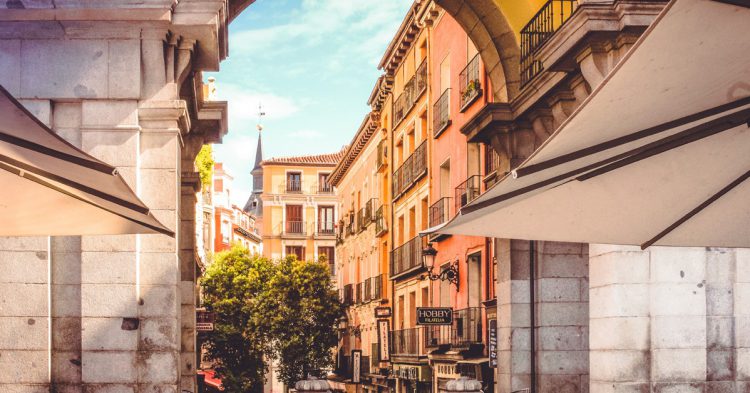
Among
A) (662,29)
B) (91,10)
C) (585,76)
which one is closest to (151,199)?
(91,10)

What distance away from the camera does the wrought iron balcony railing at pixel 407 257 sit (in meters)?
35.8

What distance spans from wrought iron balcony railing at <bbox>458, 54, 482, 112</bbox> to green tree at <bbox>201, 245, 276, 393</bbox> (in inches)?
999

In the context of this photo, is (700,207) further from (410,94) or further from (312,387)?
(410,94)

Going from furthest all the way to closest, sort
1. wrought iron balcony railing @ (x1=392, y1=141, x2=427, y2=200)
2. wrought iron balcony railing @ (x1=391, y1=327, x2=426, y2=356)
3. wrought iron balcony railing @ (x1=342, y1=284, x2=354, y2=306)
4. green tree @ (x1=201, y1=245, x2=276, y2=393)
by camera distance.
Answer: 1. wrought iron balcony railing @ (x1=342, y1=284, x2=354, y2=306)
2. green tree @ (x1=201, y1=245, x2=276, y2=393)
3. wrought iron balcony railing @ (x1=391, y1=327, x2=426, y2=356)
4. wrought iron balcony railing @ (x1=392, y1=141, x2=427, y2=200)

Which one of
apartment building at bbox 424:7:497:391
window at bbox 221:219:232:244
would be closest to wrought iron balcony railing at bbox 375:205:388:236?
apartment building at bbox 424:7:497:391

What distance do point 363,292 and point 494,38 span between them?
36586mm

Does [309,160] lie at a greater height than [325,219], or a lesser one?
greater

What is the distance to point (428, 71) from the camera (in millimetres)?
33844

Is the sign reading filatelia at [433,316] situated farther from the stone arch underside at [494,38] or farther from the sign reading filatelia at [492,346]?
the stone arch underside at [494,38]

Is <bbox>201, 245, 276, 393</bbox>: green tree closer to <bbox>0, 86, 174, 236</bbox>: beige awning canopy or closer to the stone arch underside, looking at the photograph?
the stone arch underside

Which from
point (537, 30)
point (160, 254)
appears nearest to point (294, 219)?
point (537, 30)

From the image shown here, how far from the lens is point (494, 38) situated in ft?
54.0

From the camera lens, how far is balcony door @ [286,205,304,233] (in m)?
87.4

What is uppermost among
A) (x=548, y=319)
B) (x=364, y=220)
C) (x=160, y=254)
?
(x=364, y=220)
